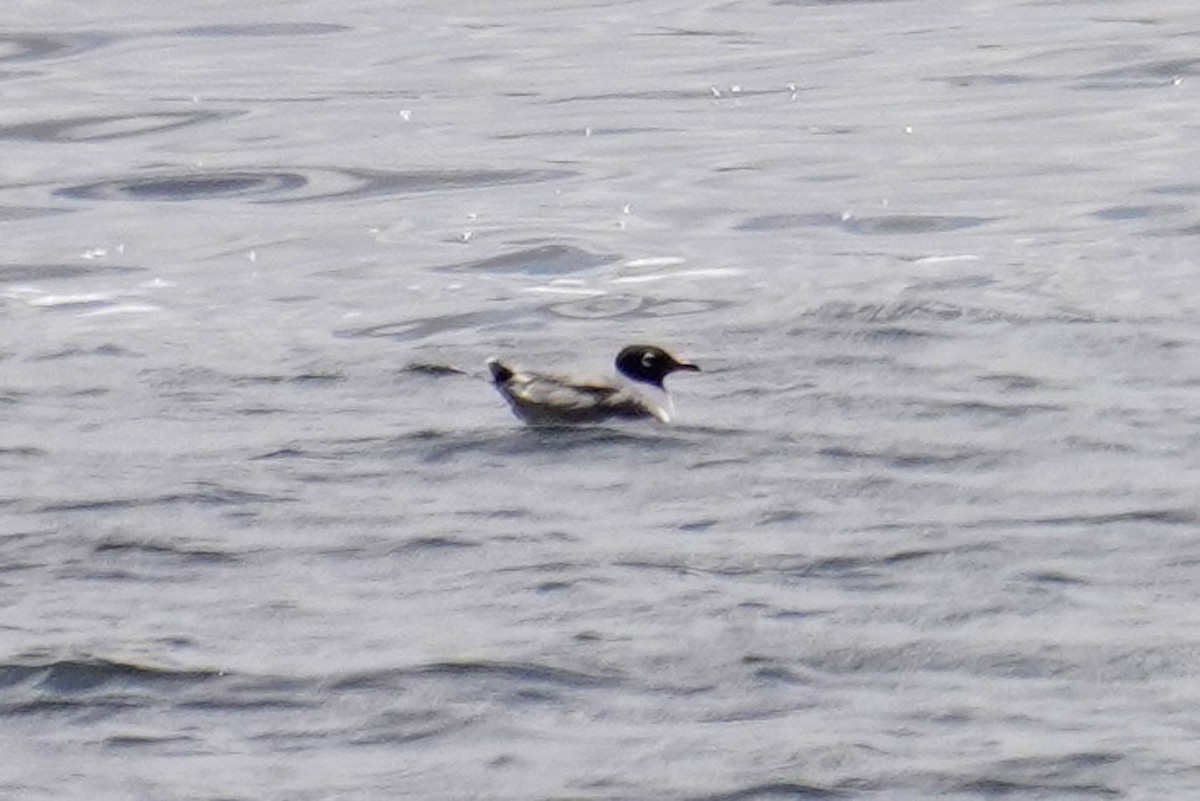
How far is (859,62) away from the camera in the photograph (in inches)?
869

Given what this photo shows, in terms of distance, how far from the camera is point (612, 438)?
38.9ft

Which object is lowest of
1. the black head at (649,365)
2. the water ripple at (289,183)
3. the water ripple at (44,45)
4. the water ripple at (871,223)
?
the water ripple at (44,45)

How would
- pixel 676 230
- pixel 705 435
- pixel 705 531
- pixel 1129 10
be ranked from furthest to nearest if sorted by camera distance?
pixel 1129 10, pixel 676 230, pixel 705 435, pixel 705 531

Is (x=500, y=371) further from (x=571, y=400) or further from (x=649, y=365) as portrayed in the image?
(x=649, y=365)

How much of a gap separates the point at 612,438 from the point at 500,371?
0.66 m

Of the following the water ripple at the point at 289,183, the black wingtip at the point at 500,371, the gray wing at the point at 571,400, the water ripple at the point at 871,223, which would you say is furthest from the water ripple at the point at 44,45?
the gray wing at the point at 571,400

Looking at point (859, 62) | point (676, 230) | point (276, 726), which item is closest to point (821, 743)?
point (276, 726)

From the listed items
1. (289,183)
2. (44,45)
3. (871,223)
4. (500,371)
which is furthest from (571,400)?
(44,45)

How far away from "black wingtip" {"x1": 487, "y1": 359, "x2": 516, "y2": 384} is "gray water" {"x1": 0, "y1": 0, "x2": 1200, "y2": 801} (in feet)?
0.52

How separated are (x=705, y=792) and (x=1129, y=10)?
1773cm

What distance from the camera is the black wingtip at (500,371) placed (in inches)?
479

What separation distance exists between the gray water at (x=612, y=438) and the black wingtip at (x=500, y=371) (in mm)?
160

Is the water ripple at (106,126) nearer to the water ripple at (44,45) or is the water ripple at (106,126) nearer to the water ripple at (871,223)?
the water ripple at (44,45)

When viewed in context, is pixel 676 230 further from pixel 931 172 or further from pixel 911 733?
pixel 911 733
